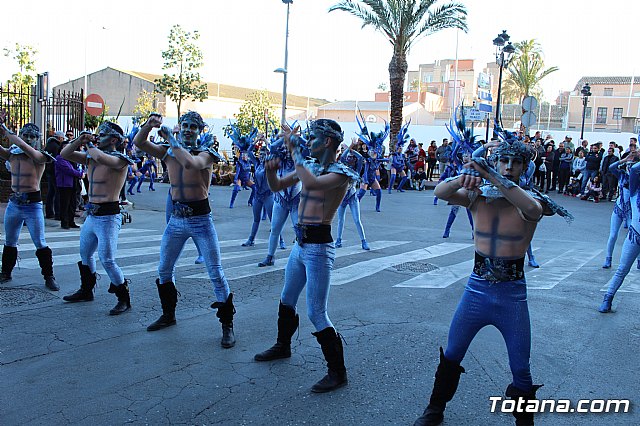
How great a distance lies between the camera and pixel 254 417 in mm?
4016

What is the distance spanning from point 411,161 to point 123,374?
21647 mm

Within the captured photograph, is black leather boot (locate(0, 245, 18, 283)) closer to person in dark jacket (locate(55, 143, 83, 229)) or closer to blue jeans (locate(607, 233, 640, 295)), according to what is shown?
person in dark jacket (locate(55, 143, 83, 229))

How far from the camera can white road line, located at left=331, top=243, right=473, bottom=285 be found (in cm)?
834

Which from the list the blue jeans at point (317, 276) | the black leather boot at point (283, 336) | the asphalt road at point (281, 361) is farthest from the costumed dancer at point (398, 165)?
the blue jeans at point (317, 276)

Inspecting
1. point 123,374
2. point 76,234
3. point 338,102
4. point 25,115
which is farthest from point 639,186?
point 338,102

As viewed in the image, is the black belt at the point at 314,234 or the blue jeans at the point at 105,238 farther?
the blue jeans at the point at 105,238

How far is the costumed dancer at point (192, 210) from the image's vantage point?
547cm

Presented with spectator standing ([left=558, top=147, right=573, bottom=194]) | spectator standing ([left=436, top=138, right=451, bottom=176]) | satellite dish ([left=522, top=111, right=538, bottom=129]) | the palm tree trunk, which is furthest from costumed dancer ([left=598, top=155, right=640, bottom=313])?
the palm tree trunk

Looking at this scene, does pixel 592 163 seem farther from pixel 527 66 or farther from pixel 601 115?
pixel 601 115

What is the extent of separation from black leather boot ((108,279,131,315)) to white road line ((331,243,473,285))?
2.77 metres

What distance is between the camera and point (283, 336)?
506cm

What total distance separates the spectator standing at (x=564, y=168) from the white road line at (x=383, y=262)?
13.2 meters

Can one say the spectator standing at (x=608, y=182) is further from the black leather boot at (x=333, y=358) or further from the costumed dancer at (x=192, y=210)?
the black leather boot at (x=333, y=358)

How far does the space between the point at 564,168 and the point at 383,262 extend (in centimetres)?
1606
